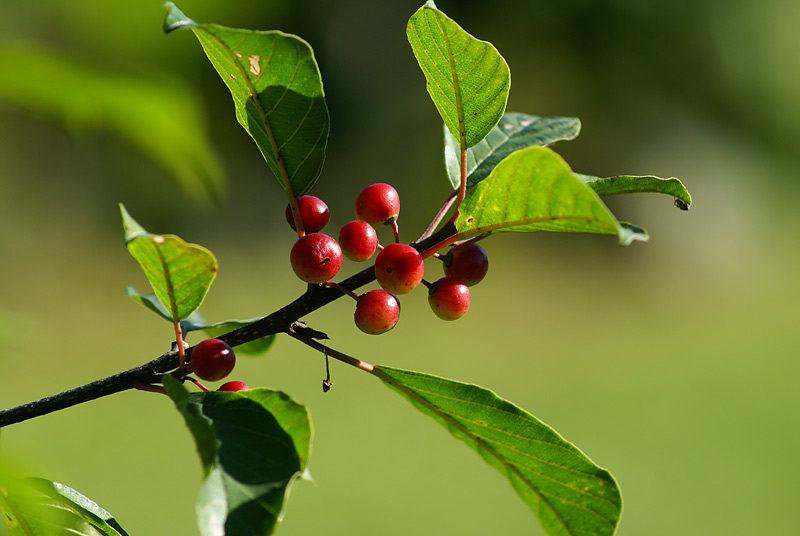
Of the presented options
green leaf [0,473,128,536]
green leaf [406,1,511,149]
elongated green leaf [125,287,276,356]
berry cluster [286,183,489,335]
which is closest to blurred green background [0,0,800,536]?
elongated green leaf [125,287,276,356]

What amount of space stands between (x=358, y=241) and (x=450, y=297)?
0.11 m

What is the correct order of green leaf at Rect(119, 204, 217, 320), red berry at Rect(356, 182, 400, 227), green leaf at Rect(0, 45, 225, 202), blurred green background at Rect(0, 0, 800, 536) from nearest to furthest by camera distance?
green leaf at Rect(0, 45, 225, 202) → green leaf at Rect(119, 204, 217, 320) → red berry at Rect(356, 182, 400, 227) → blurred green background at Rect(0, 0, 800, 536)

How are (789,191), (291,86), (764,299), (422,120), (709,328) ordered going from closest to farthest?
(291,86) → (709,328) → (764,299) → (422,120) → (789,191)

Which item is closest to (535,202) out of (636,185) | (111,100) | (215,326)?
(636,185)

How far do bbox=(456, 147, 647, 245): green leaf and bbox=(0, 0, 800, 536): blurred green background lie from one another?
169 inches

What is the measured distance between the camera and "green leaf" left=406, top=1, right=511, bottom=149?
2.48 feet

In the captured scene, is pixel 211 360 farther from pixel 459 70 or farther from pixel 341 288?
pixel 459 70

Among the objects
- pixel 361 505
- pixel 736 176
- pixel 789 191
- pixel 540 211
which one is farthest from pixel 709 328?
pixel 540 211

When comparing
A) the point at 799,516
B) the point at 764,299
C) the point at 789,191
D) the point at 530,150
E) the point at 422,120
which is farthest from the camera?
the point at 789,191

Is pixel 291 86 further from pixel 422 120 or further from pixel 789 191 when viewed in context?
pixel 789 191

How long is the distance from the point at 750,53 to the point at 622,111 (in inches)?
94.0

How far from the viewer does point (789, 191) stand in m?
12.8

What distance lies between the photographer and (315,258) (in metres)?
0.72

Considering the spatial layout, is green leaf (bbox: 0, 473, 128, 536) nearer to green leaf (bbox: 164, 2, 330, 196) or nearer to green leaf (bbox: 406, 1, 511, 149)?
green leaf (bbox: 164, 2, 330, 196)
